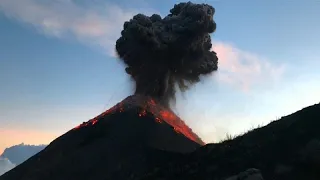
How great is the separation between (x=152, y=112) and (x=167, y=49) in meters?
15.7

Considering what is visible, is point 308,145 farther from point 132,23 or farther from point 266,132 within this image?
point 132,23

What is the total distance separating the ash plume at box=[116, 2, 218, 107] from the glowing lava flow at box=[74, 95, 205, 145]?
10.9 ft

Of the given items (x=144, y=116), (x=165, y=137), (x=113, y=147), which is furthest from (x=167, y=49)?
(x=113, y=147)

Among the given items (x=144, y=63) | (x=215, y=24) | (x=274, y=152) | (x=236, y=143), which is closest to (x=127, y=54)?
(x=144, y=63)

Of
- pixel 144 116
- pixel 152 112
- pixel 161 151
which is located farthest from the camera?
pixel 152 112

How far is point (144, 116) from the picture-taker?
7319cm

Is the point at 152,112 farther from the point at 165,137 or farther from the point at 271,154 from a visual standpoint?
the point at 271,154

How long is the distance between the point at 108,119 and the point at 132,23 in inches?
929

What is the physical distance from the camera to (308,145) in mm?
28453

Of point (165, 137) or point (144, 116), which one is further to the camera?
point (144, 116)

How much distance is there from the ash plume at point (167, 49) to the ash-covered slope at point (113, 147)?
7.46 metres

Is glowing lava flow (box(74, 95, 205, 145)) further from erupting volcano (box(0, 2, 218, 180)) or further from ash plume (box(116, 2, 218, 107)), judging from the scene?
ash plume (box(116, 2, 218, 107))

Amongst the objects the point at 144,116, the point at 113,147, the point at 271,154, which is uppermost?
the point at 144,116

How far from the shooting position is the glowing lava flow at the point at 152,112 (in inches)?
2953
